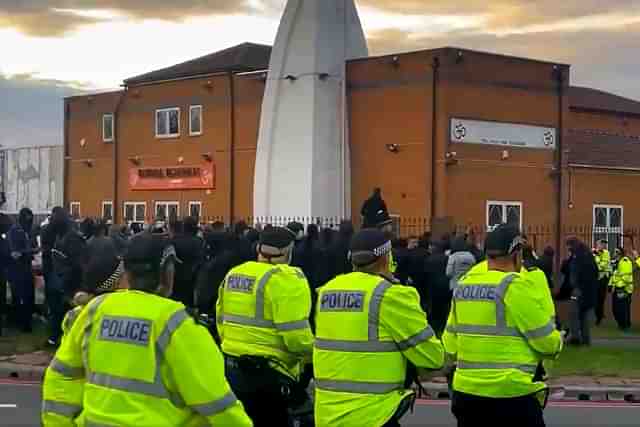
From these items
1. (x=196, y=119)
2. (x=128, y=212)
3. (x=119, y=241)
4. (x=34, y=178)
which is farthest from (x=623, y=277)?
(x=34, y=178)

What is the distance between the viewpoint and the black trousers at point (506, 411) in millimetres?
6863

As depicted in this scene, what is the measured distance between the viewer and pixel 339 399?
20.8 ft

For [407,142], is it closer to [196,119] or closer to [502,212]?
[502,212]

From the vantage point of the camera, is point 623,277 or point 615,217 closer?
point 623,277

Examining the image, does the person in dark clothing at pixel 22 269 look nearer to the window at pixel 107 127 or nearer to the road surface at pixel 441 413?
the road surface at pixel 441 413

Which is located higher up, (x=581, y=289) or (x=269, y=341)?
(x=269, y=341)

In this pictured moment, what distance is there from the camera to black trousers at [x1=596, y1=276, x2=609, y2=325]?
2388 centimetres

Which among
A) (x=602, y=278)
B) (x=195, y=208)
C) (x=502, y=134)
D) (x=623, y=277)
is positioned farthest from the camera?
(x=195, y=208)

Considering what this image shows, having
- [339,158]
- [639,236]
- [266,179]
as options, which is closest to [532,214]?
[639,236]

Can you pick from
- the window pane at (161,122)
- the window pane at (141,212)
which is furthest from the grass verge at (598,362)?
the window pane at (141,212)

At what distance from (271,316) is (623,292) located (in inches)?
673

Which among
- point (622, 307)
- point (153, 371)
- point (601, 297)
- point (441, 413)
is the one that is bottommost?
point (441, 413)

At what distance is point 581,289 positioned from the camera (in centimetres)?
1845

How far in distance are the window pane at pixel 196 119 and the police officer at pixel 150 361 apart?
36.6 m
